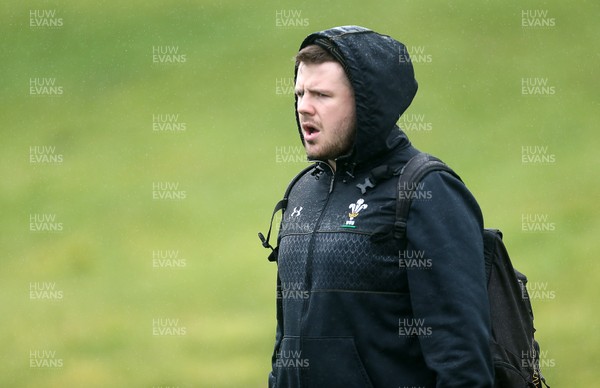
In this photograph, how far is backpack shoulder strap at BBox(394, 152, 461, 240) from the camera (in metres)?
3.78

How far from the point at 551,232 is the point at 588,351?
1907 millimetres

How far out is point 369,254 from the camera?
12.6 ft

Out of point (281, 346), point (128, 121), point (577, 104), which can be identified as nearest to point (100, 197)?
point (128, 121)

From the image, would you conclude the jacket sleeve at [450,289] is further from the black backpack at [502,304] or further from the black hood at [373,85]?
the black hood at [373,85]

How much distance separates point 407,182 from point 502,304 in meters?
0.54

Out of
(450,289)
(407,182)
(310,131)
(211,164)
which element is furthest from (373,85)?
(211,164)

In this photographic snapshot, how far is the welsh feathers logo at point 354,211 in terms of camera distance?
392cm

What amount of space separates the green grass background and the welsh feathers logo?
6.48 meters

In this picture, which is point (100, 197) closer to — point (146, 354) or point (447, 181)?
point (146, 354)

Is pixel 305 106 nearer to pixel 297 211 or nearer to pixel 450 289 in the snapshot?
pixel 297 211

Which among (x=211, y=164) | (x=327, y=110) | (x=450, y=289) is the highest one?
(x=327, y=110)

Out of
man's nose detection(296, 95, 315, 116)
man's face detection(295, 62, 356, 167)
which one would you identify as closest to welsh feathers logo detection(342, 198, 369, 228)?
man's face detection(295, 62, 356, 167)

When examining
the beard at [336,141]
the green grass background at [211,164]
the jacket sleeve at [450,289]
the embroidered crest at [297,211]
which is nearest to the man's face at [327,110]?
the beard at [336,141]

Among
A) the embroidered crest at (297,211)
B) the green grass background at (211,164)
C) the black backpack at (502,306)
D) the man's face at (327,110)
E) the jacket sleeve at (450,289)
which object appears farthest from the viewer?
the green grass background at (211,164)
